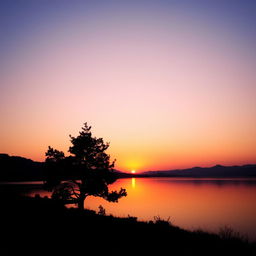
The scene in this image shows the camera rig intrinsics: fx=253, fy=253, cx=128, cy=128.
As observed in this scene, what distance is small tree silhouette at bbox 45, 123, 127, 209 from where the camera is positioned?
3162 cm

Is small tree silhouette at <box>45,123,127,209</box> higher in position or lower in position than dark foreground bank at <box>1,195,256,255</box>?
→ higher

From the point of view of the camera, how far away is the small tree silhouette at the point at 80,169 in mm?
31625

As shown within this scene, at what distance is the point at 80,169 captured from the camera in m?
32.1

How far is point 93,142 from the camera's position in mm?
32531

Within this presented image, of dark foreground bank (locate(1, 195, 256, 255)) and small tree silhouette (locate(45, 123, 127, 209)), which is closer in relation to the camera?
dark foreground bank (locate(1, 195, 256, 255))

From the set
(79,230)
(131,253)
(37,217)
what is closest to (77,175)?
(37,217)

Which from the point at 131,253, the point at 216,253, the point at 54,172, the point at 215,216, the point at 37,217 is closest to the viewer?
the point at 131,253

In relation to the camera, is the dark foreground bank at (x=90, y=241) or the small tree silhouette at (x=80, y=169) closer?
the dark foreground bank at (x=90, y=241)

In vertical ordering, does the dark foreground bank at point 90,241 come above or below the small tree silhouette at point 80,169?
below

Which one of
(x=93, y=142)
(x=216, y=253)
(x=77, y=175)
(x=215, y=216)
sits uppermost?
(x=93, y=142)

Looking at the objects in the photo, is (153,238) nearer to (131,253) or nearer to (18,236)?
(131,253)

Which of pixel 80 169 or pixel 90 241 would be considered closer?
pixel 90 241

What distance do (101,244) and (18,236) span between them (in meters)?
4.75

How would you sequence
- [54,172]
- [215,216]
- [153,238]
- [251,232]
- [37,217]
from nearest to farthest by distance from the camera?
[153,238]
[37,217]
[54,172]
[251,232]
[215,216]
